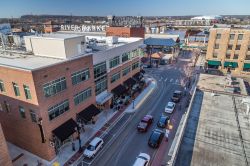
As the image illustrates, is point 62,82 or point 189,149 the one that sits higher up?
point 62,82

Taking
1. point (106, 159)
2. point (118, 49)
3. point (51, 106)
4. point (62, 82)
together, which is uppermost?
point (118, 49)

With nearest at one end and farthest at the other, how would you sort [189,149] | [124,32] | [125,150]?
1. [189,149]
2. [125,150]
3. [124,32]

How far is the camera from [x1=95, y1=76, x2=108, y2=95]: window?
114ft

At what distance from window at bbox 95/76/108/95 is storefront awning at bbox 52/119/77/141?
8.26 metres

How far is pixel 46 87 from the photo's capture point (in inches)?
930

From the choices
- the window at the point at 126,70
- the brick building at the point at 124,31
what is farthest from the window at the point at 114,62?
the brick building at the point at 124,31

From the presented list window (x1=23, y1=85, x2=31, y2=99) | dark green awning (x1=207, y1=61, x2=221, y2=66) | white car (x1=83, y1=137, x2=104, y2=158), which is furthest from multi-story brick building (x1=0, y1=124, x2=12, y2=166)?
A: dark green awning (x1=207, y1=61, x2=221, y2=66)

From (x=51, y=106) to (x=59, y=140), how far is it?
5.21 m

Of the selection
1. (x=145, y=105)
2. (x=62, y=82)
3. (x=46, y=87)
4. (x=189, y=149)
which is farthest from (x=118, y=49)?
(x=189, y=149)

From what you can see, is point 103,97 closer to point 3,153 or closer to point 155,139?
point 155,139

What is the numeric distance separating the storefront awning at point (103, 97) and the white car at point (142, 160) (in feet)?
43.4

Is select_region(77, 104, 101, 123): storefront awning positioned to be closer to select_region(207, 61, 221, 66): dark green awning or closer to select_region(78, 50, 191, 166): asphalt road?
select_region(78, 50, 191, 166): asphalt road

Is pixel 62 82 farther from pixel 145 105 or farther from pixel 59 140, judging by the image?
pixel 145 105

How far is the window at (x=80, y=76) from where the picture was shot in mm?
28141
